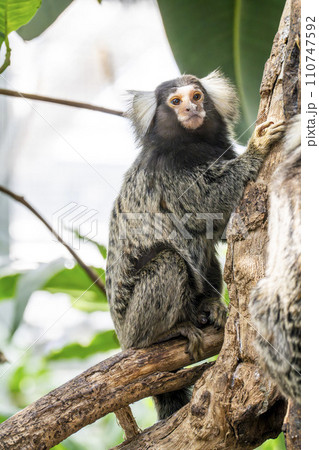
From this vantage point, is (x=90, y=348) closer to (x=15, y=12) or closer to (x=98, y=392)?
(x=98, y=392)

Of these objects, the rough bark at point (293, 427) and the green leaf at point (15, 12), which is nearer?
the rough bark at point (293, 427)

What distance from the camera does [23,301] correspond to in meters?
2.27

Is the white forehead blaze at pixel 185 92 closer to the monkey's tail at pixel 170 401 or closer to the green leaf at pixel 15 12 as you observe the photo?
the green leaf at pixel 15 12

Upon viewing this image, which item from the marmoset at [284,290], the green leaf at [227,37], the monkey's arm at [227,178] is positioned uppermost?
the green leaf at [227,37]

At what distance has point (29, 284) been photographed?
2.33m

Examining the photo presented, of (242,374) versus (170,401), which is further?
(170,401)

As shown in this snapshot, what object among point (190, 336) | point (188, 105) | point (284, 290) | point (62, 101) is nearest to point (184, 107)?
point (188, 105)

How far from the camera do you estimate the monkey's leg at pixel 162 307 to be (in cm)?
208

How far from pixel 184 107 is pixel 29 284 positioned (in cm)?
108

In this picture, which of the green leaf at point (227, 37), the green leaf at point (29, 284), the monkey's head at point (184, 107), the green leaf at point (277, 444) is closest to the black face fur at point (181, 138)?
the monkey's head at point (184, 107)

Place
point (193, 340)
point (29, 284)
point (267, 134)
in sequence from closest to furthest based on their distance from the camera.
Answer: point (267, 134)
point (193, 340)
point (29, 284)

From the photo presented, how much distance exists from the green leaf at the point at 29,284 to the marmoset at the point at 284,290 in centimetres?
124

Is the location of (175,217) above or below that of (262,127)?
below

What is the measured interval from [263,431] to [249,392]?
0.16m
